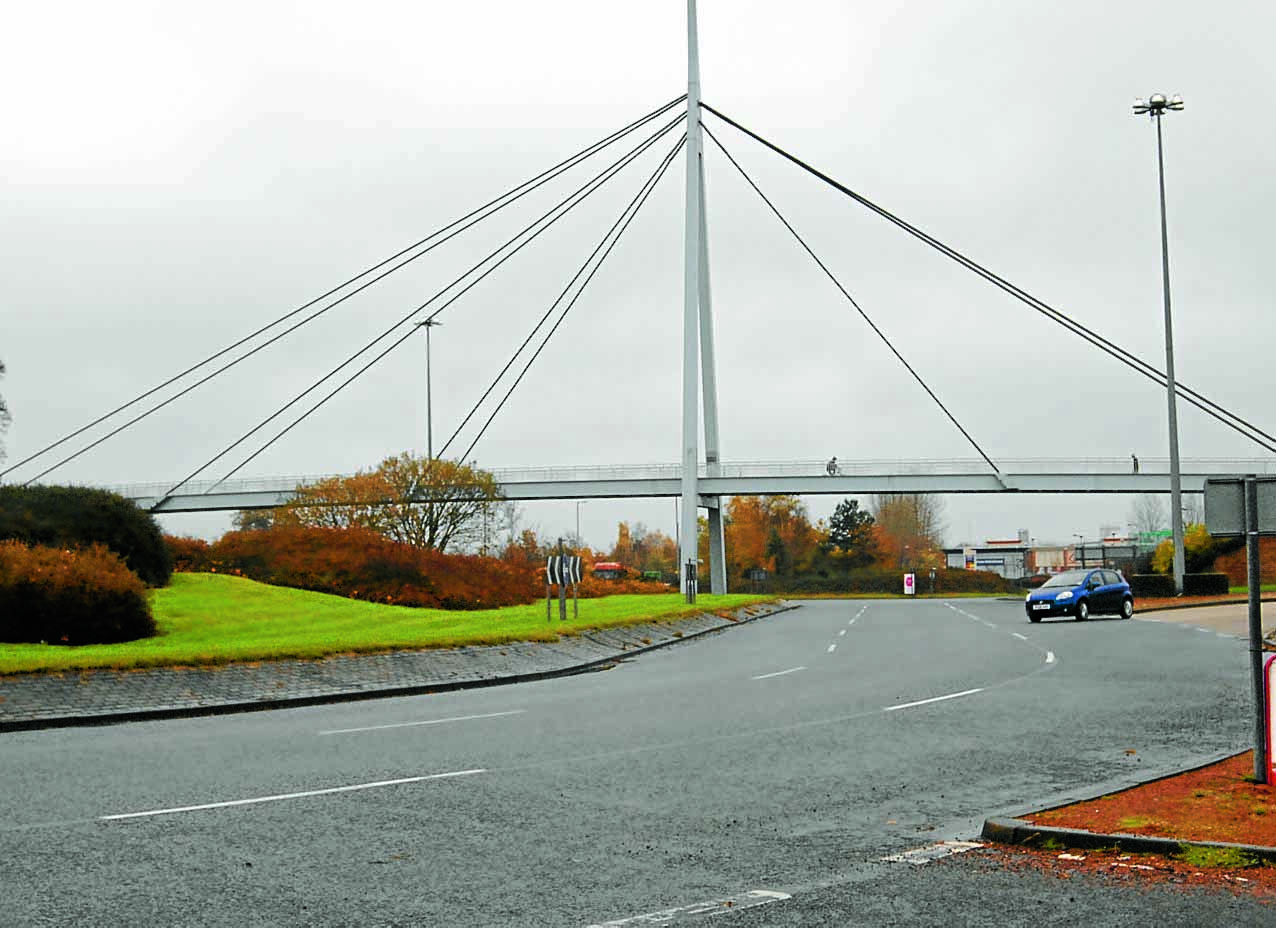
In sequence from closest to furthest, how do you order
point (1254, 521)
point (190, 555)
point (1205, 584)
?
point (1254, 521) < point (190, 555) < point (1205, 584)

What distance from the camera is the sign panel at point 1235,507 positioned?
898cm

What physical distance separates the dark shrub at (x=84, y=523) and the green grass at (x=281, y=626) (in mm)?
1170

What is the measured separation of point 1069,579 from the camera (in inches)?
1523

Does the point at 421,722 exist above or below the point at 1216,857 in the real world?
below

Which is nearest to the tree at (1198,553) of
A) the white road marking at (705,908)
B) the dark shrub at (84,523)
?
the dark shrub at (84,523)

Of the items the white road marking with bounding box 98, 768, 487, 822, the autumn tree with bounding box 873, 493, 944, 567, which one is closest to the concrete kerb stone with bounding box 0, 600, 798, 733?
the white road marking with bounding box 98, 768, 487, 822

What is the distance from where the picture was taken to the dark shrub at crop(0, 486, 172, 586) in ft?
105

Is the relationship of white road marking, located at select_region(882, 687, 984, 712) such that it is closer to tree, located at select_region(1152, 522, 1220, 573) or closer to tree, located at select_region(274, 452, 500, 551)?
tree, located at select_region(274, 452, 500, 551)

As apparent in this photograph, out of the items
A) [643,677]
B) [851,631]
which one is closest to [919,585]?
[851,631]

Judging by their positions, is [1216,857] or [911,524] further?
[911,524]

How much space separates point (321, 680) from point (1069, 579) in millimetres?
26307

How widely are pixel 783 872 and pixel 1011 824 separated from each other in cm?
154

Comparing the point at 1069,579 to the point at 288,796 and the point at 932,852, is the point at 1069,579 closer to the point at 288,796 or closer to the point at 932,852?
the point at 288,796

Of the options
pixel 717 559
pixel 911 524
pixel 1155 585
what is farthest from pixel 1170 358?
pixel 911 524
